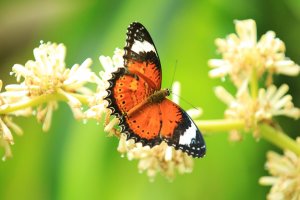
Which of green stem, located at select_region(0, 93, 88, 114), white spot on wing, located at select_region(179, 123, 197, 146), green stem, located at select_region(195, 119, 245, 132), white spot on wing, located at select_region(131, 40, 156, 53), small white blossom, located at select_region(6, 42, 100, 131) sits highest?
white spot on wing, located at select_region(131, 40, 156, 53)

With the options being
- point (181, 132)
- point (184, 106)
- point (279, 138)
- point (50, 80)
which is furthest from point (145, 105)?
point (184, 106)

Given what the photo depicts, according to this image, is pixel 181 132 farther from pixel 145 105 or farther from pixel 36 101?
pixel 36 101

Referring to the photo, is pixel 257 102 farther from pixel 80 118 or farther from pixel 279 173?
pixel 80 118

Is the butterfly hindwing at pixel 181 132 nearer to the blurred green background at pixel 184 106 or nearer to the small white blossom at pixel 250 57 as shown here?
the small white blossom at pixel 250 57

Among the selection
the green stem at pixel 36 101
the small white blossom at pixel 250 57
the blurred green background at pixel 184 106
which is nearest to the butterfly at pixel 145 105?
the green stem at pixel 36 101

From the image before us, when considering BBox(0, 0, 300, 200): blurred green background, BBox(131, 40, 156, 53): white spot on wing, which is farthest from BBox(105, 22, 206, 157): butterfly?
BBox(0, 0, 300, 200): blurred green background

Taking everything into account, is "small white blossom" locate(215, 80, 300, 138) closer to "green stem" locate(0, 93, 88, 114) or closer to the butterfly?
the butterfly
